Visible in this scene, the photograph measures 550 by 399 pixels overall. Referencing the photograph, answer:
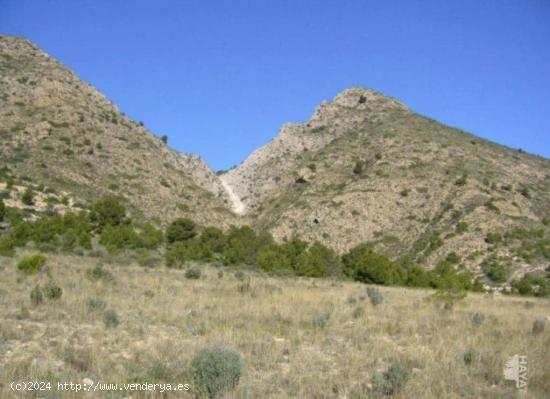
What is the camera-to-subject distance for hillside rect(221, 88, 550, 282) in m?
48.1

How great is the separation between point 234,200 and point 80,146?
2955 centimetres

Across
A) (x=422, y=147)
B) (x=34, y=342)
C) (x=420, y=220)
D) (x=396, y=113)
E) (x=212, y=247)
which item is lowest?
(x=34, y=342)

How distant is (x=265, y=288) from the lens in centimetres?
1942

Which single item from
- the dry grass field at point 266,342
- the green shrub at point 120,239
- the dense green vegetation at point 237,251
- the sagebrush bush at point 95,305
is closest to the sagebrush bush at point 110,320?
the dry grass field at point 266,342

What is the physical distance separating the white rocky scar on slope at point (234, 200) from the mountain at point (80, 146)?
8.59 meters

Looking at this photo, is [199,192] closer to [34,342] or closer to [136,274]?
[136,274]

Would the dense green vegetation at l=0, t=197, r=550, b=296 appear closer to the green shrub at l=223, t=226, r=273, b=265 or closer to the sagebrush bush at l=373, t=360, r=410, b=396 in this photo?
the green shrub at l=223, t=226, r=273, b=265

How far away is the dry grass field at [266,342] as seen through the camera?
7184 mm

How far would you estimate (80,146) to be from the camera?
58.8 m

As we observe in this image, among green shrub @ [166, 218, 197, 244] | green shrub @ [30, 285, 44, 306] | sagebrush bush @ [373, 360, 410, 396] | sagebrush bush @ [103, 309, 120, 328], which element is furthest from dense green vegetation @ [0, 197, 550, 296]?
sagebrush bush @ [373, 360, 410, 396]

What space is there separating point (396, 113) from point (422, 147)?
1840cm

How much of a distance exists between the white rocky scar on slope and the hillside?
130 centimetres

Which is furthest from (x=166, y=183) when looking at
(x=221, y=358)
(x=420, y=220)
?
(x=221, y=358)

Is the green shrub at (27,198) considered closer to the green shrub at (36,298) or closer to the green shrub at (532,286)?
the green shrub at (36,298)
